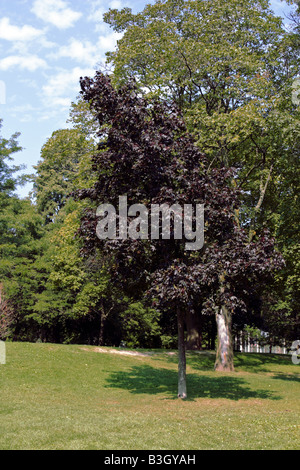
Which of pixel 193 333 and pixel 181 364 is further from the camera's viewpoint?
pixel 193 333

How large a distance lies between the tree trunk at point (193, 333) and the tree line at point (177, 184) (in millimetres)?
86

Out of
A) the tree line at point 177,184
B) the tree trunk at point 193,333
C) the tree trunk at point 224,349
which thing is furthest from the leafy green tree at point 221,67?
the tree trunk at point 193,333

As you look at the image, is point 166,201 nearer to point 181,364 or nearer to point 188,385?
point 181,364

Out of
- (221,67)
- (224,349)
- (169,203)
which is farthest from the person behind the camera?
A: (224,349)

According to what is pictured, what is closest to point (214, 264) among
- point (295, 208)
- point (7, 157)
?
point (295, 208)

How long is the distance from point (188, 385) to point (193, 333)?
602 inches

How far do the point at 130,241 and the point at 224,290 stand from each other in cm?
307

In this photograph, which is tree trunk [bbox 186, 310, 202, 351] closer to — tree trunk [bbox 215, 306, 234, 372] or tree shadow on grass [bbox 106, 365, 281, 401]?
tree trunk [bbox 215, 306, 234, 372]

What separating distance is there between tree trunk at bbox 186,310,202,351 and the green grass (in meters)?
5.66

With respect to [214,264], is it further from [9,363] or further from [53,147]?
[53,147]

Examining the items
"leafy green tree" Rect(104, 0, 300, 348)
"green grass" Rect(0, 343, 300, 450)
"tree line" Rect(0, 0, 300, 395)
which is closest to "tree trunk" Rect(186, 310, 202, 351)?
"tree line" Rect(0, 0, 300, 395)

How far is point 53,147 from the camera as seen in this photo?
87.7 feet

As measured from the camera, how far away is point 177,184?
550 inches

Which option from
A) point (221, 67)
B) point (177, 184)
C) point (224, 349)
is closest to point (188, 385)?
point (224, 349)
